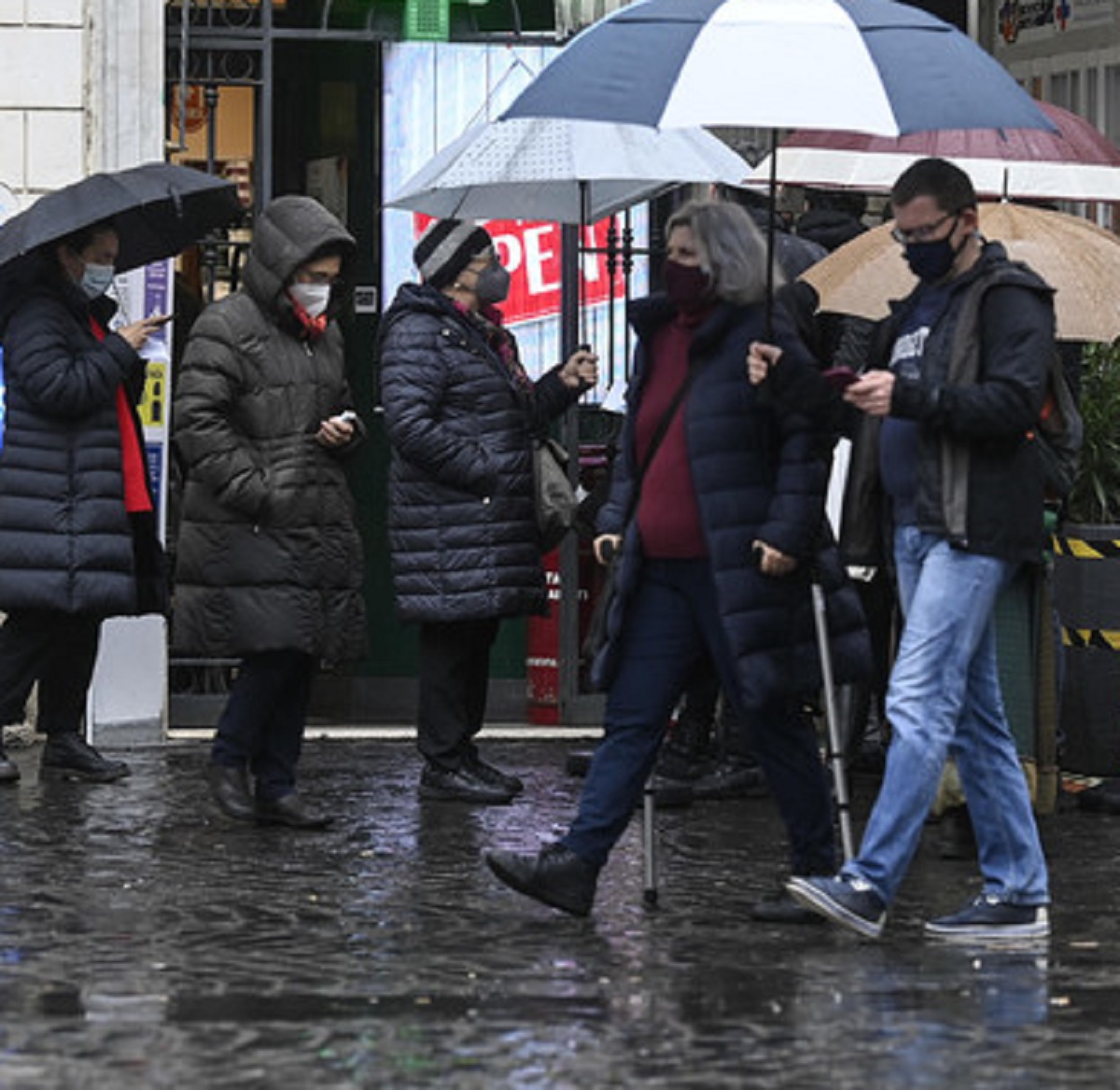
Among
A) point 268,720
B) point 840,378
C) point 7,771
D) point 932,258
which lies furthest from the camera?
point 7,771

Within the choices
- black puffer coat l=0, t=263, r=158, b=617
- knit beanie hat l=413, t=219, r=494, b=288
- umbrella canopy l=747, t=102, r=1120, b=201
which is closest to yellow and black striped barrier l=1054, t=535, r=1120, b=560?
umbrella canopy l=747, t=102, r=1120, b=201

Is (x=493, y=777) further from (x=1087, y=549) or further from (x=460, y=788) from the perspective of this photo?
(x=1087, y=549)

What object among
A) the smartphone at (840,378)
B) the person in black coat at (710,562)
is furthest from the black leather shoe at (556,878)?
the smartphone at (840,378)

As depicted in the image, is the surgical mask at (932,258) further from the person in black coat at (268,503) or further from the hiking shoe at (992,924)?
the person in black coat at (268,503)

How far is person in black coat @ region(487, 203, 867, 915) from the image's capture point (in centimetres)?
859

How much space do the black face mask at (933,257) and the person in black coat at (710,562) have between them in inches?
15.6

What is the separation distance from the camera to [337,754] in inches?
514

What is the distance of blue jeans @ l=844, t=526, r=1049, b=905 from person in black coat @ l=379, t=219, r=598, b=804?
2.90 meters

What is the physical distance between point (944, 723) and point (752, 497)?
0.74 metres

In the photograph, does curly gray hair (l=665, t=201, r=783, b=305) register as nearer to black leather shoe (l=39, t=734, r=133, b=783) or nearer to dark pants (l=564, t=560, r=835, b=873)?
dark pants (l=564, t=560, r=835, b=873)

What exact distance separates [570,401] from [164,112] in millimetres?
2881

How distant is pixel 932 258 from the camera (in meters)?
8.66

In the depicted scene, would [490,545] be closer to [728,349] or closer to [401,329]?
[401,329]

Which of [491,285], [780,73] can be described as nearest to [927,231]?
[780,73]
